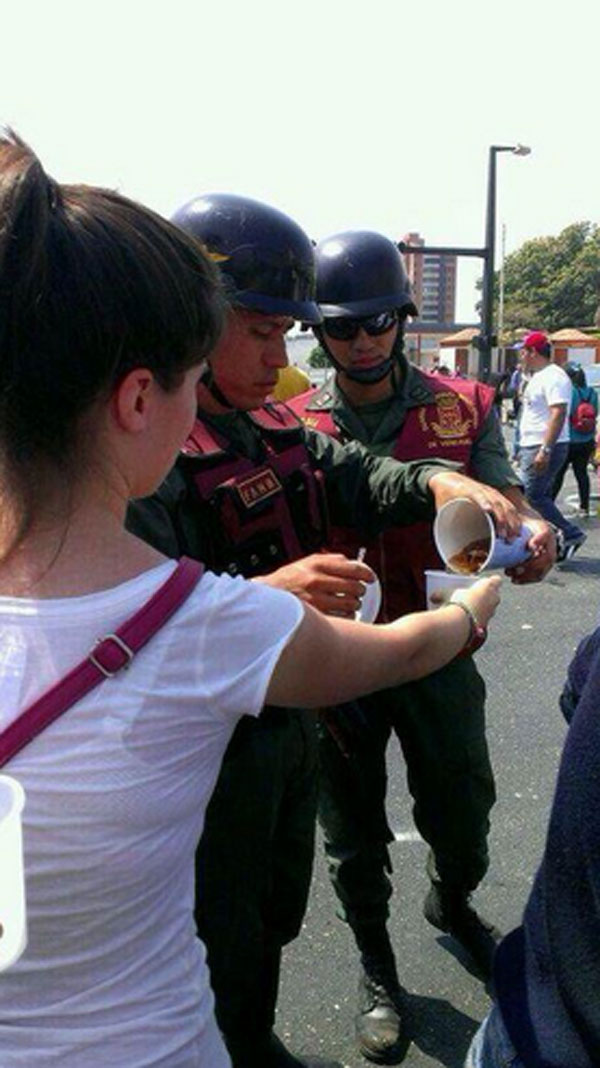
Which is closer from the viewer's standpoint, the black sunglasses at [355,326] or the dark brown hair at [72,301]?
the dark brown hair at [72,301]

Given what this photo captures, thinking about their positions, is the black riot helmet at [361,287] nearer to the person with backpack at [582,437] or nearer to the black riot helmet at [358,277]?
the black riot helmet at [358,277]

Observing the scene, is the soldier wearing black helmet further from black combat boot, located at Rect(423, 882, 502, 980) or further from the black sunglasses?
black combat boot, located at Rect(423, 882, 502, 980)

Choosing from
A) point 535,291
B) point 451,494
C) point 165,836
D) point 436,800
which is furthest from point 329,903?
point 535,291

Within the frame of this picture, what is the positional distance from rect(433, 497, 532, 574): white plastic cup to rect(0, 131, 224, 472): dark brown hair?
3.51 ft

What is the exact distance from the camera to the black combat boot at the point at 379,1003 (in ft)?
8.52

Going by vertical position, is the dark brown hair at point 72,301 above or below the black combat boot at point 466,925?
above

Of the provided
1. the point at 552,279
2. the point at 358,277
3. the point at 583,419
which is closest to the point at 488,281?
the point at 583,419

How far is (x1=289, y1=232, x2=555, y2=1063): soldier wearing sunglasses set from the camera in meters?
2.63

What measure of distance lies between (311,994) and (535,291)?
250 ft

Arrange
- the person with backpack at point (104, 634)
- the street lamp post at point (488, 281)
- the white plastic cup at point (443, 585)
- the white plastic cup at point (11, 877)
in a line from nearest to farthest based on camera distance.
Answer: the white plastic cup at point (11, 877) → the person with backpack at point (104, 634) → the white plastic cup at point (443, 585) → the street lamp post at point (488, 281)

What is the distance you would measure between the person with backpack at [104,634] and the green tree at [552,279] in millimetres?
69506

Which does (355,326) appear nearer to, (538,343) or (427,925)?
(427,925)

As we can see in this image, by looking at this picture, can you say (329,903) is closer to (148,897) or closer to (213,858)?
(213,858)

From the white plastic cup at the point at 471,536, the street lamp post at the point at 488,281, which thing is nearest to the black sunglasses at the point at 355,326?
the white plastic cup at the point at 471,536
